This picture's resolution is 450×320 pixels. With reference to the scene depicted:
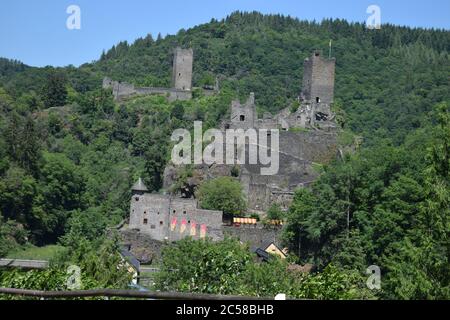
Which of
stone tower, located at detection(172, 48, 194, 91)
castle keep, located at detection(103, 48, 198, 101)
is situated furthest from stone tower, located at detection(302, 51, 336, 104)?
stone tower, located at detection(172, 48, 194, 91)

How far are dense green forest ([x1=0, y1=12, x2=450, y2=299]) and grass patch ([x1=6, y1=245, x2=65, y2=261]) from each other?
523mm

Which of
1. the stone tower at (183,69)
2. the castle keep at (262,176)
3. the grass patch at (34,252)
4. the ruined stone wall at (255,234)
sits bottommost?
the grass patch at (34,252)

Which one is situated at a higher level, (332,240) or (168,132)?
(168,132)

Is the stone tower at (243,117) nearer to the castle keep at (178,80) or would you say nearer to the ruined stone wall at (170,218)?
the ruined stone wall at (170,218)

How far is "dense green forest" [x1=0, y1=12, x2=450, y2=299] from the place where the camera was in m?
27.7

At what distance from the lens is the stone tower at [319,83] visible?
66.9m

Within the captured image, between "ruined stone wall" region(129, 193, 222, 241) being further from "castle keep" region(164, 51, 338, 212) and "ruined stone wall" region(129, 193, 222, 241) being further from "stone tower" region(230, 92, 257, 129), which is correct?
"stone tower" region(230, 92, 257, 129)

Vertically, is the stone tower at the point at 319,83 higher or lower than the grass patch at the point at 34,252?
higher

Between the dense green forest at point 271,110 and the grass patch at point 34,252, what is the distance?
0.52 meters

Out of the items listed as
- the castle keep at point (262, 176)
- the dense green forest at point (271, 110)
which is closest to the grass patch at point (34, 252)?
the dense green forest at point (271, 110)

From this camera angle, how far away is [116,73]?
11231 centimetres
